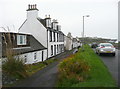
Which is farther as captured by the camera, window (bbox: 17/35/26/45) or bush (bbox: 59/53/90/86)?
window (bbox: 17/35/26/45)

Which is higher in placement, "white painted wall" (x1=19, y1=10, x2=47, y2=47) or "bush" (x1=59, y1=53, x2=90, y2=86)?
"white painted wall" (x1=19, y1=10, x2=47, y2=47)

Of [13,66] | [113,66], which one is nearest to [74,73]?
[13,66]

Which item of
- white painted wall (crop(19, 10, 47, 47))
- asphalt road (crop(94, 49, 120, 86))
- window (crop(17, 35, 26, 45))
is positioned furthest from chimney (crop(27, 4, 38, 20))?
asphalt road (crop(94, 49, 120, 86))

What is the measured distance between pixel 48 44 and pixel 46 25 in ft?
12.4

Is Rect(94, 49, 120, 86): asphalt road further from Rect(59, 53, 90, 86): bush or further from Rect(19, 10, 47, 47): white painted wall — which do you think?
Rect(19, 10, 47, 47): white painted wall

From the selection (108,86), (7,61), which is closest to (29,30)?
(7,61)

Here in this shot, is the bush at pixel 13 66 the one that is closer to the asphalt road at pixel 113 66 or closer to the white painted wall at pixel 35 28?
the asphalt road at pixel 113 66

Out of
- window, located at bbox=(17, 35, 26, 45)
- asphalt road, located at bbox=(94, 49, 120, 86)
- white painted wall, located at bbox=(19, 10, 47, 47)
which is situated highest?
white painted wall, located at bbox=(19, 10, 47, 47)

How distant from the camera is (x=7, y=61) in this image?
884cm

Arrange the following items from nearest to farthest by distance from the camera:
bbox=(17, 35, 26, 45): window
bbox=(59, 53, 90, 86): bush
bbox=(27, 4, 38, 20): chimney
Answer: bbox=(59, 53, 90, 86): bush < bbox=(17, 35, 26, 45): window < bbox=(27, 4, 38, 20): chimney

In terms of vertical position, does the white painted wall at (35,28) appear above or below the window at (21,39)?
above

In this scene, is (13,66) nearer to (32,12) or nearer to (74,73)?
(74,73)

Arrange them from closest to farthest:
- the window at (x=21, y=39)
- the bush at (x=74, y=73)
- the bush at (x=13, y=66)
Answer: the bush at (x=74, y=73) < the bush at (x=13, y=66) < the window at (x=21, y=39)

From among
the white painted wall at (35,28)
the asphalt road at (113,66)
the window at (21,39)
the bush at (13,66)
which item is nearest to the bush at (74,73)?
the asphalt road at (113,66)
